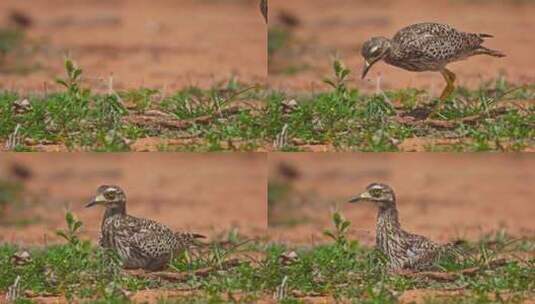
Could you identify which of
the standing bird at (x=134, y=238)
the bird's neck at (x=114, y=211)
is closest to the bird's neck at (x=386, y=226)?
the standing bird at (x=134, y=238)

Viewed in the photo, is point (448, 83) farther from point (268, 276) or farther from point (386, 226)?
point (268, 276)

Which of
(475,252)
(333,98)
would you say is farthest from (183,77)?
(475,252)

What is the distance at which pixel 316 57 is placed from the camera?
11.3 metres

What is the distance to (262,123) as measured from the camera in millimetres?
9672

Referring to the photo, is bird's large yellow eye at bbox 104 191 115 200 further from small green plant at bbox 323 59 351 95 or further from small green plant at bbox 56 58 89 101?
small green plant at bbox 323 59 351 95

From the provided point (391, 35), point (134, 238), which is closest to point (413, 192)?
point (391, 35)

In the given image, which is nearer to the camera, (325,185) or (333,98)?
(333,98)

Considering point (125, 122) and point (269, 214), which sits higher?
point (125, 122)

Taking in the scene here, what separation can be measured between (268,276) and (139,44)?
3.67 metres

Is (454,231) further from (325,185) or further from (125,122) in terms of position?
(125,122)

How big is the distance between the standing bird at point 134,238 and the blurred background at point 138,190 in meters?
0.97

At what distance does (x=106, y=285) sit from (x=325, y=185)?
2.42m

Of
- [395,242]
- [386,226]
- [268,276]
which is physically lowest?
[268,276]

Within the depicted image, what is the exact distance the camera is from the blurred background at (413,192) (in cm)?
1074
